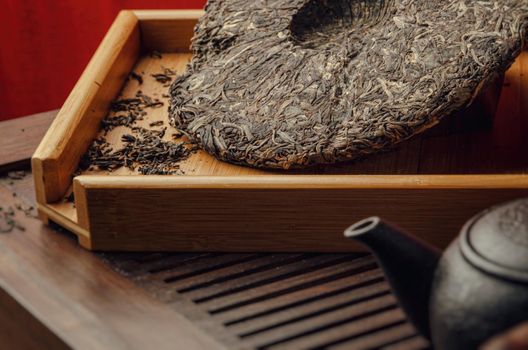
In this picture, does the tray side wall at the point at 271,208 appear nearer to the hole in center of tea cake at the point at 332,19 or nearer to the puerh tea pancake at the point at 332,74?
the puerh tea pancake at the point at 332,74

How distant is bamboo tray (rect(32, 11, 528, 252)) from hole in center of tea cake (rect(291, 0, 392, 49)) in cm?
23

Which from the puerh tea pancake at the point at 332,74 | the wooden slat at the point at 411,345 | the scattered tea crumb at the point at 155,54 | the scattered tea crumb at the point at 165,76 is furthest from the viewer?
the scattered tea crumb at the point at 155,54

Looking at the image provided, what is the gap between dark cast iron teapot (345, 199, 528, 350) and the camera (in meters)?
0.88

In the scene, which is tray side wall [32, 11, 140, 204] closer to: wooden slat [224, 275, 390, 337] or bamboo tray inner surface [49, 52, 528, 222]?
bamboo tray inner surface [49, 52, 528, 222]

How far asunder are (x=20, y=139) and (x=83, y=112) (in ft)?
0.61

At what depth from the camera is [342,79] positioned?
4.67ft

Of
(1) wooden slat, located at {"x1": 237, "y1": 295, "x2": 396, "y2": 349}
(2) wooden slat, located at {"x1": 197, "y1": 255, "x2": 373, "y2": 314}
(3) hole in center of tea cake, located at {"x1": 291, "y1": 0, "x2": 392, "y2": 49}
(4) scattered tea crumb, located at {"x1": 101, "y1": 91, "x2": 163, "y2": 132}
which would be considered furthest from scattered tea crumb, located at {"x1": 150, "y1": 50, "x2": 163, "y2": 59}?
(1) wooden slat, located at {"x1": 237, "y1": 295, "x2": 396, "y2": 349}

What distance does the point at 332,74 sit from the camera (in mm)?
1433

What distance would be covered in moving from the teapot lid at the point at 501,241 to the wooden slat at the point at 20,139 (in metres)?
0.82

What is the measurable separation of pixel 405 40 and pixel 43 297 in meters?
0.63

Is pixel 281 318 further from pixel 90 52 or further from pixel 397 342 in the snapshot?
pixel 90 52

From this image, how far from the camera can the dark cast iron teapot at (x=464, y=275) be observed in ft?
2.90

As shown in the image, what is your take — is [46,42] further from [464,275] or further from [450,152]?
[464,275]

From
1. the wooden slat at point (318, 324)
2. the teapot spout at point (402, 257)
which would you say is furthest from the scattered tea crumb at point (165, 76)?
the teapot spout at point (402, 257)
